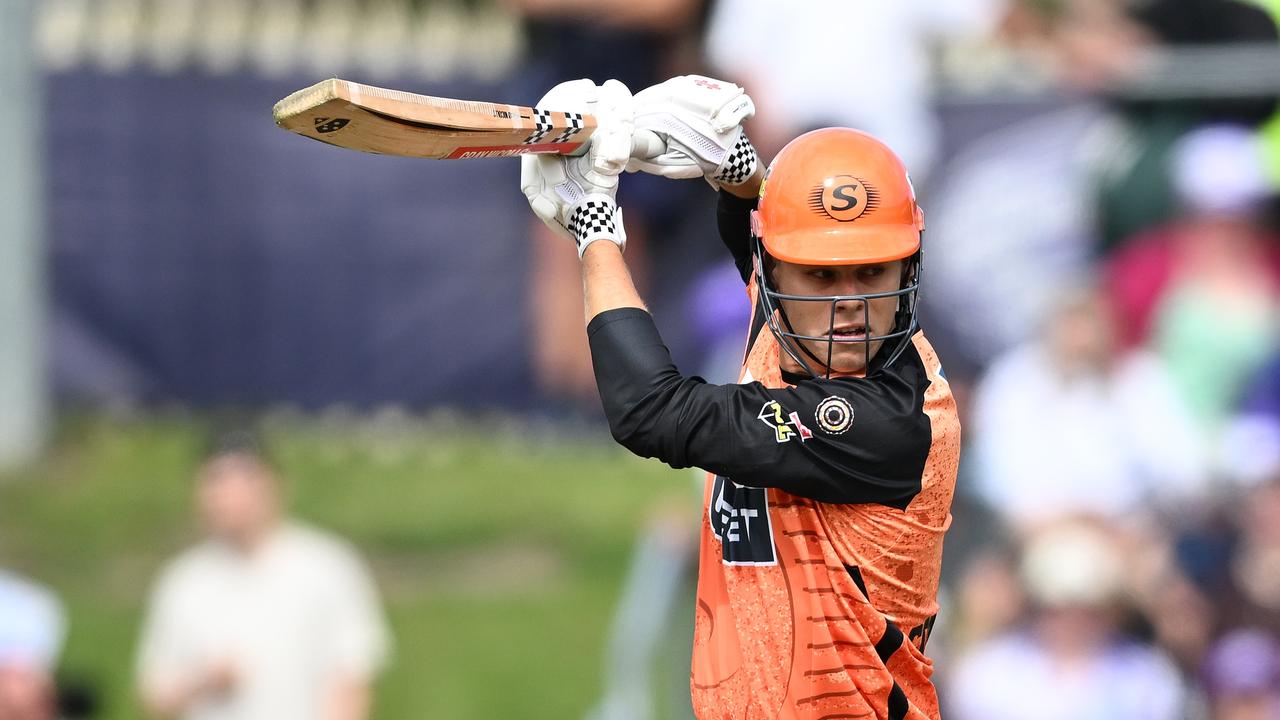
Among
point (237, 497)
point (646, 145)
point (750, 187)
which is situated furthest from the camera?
point (237, 497)

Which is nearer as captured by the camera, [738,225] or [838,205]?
[838,205]

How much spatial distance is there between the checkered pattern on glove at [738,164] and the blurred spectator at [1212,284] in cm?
459

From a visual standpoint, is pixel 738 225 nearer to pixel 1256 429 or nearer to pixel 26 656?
pixel 26 656

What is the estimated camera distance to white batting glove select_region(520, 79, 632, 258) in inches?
159

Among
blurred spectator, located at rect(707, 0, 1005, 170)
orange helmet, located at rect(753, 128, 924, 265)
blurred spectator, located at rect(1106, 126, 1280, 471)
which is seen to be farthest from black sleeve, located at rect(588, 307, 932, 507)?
blurred spectator, located at rect(707, 0, 1005, 170)

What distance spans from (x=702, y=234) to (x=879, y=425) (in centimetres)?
672

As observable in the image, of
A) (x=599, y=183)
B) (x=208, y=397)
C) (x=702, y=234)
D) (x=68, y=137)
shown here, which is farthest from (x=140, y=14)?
(x=599, y=183)

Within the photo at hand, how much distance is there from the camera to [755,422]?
3912 mm

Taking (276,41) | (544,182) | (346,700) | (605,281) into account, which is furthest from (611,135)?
(276,41)

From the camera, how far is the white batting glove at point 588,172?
4.05 metres

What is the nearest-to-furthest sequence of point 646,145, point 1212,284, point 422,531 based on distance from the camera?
1. point 646,145
2. point 1212,284
3. point 422,531

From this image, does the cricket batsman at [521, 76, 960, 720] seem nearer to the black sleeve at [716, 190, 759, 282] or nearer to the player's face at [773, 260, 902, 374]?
the player's face at [773, 260, 902, 374]

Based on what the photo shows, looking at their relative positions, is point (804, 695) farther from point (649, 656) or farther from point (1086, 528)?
point (649, 656)

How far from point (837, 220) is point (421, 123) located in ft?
2.96
